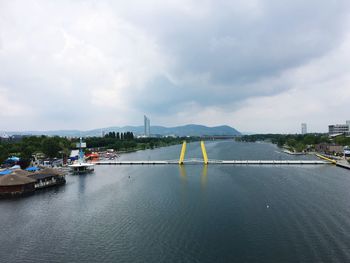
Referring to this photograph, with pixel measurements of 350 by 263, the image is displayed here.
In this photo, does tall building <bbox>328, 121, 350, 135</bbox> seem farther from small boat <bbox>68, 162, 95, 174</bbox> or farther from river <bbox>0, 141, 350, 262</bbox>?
small boat <bbox>68, 162, 95, 174</bbox>

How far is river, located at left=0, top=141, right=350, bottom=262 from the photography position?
374 inches

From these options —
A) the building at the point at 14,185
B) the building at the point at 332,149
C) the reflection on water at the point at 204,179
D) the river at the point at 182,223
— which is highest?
the building at the point at 332,149

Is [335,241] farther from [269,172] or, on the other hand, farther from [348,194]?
[269,172]

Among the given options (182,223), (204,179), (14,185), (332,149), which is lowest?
(182,223)

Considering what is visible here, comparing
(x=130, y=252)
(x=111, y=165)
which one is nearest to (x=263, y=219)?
(x=130, y=252)

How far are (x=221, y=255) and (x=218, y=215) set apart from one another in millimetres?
4159

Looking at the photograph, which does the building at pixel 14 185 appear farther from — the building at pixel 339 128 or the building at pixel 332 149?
the building at pixel 339 128

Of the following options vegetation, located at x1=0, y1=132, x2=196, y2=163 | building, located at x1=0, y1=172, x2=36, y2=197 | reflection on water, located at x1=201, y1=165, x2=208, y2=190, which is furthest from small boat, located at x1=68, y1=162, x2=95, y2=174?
reflection on water, located at x1=201, y1=165, x2=208, y2=190

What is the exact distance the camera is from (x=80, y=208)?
50.1 feet

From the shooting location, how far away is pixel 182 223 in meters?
12.3

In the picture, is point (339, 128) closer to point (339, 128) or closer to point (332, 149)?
point (339, 128)

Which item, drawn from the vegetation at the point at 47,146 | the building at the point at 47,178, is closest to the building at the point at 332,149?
the building at the point at 47,178

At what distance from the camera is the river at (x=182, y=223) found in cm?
950

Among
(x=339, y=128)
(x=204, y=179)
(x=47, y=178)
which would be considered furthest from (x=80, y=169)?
(x=339, y=128)
